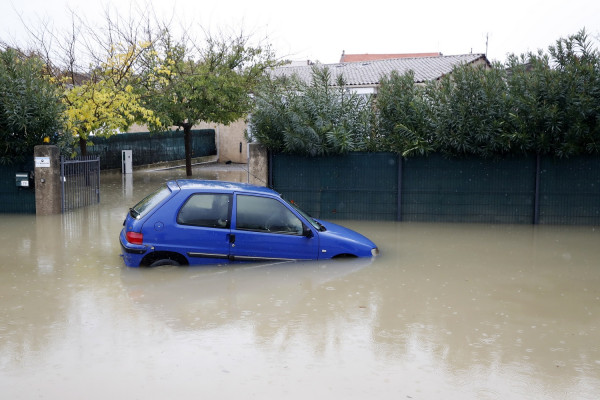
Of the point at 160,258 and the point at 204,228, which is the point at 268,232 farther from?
the point at 160,258

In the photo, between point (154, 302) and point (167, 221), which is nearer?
point (154, 302)

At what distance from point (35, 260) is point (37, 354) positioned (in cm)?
466

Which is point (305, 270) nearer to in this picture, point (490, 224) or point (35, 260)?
point (35, 260)

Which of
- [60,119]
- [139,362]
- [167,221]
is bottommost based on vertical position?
[139,362]

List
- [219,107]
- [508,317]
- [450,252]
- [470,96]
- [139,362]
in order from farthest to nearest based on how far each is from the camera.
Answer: [219,107] < [470,96] < [450,252] < [508,317] < [139,362]

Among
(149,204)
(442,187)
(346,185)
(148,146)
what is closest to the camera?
(149,204)

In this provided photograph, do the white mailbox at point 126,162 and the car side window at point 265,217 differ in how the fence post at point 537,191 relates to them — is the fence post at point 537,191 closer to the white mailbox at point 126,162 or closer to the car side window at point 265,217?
the car side window at point 265,217

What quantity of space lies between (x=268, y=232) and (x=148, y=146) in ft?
68.7

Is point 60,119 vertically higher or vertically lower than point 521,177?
higher

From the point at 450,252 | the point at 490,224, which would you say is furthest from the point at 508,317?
the point at 490,224

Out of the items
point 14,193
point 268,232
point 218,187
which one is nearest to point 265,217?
point 268,232

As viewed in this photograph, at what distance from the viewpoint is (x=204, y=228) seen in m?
9.38

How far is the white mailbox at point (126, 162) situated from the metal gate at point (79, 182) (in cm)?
928

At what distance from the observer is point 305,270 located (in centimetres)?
955
